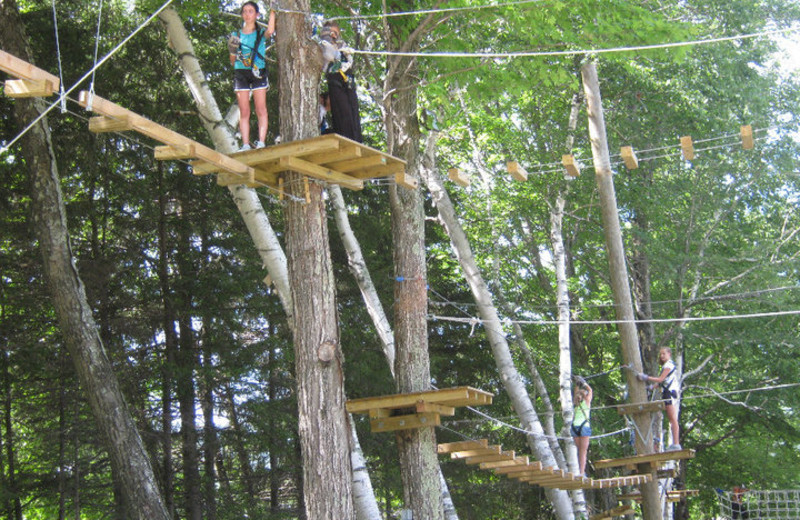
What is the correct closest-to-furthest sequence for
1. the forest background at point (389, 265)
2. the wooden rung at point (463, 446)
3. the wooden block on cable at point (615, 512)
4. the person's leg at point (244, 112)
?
the person's leg at point (244, 112) < the wooden rung at point (463, 446) < the wooden block on cable at point (615, 512) < the forest background at point (389, 265)

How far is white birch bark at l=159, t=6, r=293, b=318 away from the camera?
8.15 metres

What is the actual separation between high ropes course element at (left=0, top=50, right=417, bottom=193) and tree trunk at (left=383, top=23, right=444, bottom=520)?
3.64ft

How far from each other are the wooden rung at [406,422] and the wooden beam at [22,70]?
3.89 m

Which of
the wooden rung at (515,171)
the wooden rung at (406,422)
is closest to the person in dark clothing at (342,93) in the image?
the wooden rung at (515,171)

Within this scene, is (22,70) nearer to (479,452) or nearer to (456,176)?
(456,176)

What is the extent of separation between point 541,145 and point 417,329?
27.2 ft

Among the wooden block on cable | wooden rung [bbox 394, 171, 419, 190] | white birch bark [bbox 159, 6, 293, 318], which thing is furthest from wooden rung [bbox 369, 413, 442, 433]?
the wooden block on cable

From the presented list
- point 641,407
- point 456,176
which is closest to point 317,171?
point 456,176

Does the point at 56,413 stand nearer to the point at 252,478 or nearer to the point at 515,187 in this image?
the point at 252,478

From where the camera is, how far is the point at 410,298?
7.79m

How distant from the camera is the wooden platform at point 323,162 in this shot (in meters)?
5.82

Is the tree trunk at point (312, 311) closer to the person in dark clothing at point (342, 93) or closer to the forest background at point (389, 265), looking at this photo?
the person in dark clothing at point (342, 93)

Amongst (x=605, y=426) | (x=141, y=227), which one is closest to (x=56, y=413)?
(x=141, y=227)

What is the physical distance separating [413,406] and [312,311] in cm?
167
